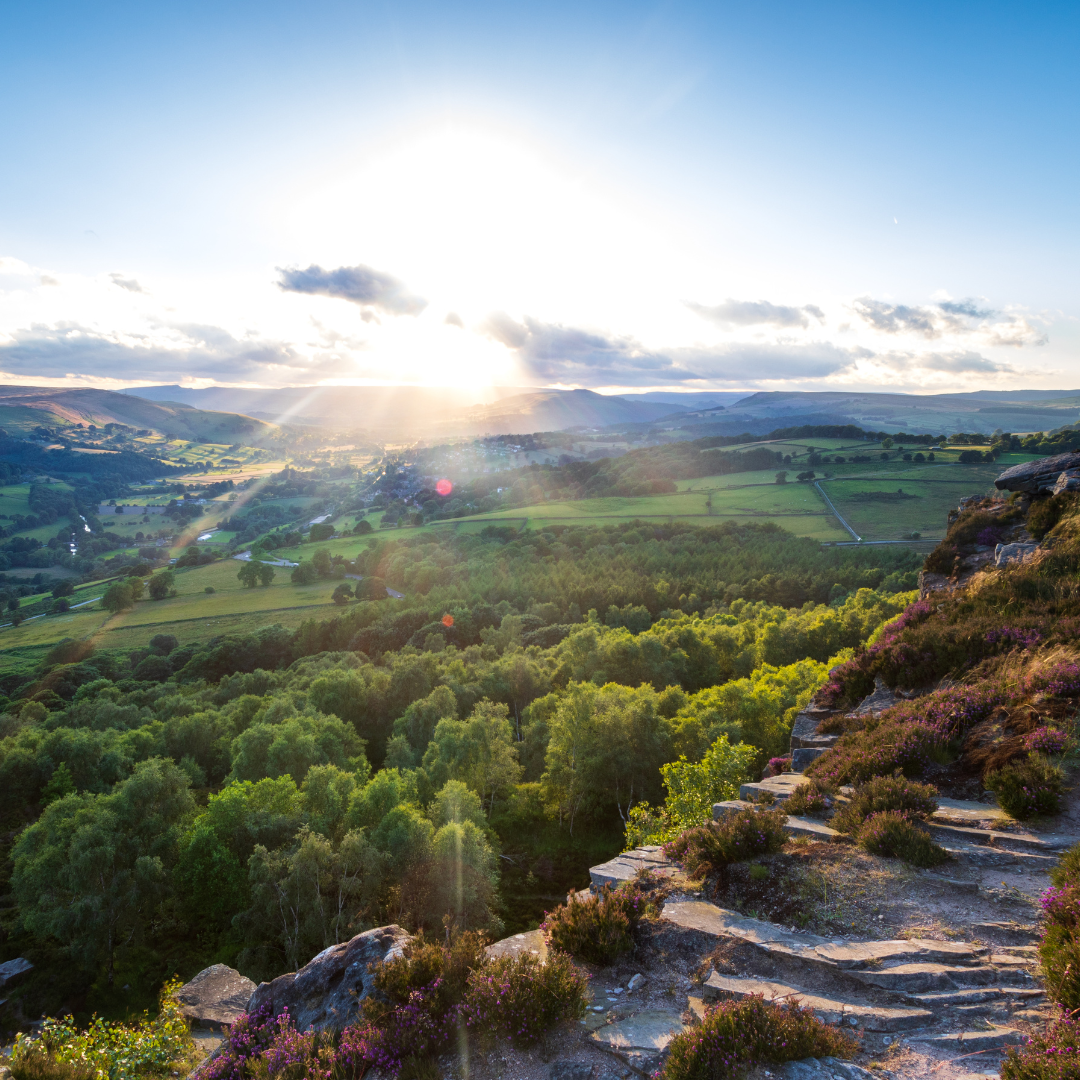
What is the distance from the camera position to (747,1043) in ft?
21.4

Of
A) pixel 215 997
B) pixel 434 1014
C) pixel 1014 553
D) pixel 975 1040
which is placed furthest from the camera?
pixel 1014 553

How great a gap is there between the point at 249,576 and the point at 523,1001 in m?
123

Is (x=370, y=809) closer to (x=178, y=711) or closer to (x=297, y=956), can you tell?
(x=297, y=956)

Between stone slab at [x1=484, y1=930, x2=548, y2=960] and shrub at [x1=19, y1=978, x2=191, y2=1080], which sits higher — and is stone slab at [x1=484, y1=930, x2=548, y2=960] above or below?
above

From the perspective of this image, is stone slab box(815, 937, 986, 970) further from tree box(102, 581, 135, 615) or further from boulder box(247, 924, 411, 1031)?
tree box(102, 581, 135, 615)

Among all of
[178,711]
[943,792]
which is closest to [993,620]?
[943,792]

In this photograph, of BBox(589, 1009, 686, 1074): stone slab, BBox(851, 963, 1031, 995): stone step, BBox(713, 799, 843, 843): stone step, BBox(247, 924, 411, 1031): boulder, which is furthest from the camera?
BBox(713, 799, 843, 843): stone step

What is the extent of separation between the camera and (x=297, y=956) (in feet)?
74.5

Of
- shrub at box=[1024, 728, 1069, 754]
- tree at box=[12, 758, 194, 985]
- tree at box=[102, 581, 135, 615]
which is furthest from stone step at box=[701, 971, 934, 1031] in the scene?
tree at box=[102, 581, 135, 615]

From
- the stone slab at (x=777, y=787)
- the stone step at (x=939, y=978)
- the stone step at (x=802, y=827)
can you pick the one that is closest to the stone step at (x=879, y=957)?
the stone step at (x=939, y=978)

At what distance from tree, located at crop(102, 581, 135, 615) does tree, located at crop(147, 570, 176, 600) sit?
4.75 m

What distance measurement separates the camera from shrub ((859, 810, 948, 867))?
9.47 metres

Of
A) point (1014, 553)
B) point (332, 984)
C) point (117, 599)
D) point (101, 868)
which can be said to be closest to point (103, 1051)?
point (332, 984)

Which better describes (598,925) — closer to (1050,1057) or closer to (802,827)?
(802,827)
